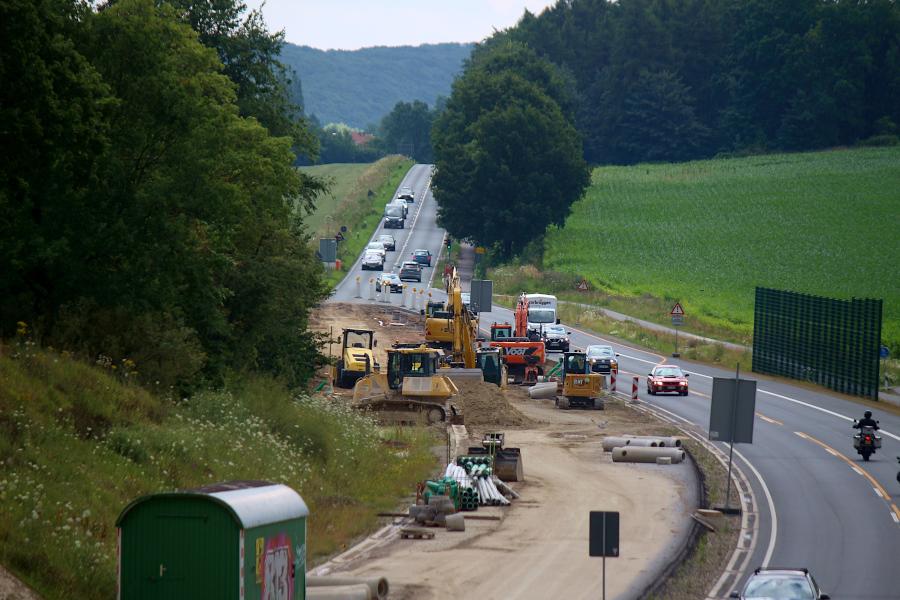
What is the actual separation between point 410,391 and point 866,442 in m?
15.5

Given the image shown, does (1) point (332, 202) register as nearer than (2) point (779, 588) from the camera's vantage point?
No

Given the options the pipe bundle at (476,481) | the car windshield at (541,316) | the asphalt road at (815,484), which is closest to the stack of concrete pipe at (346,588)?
the asphalt road at (815,484)

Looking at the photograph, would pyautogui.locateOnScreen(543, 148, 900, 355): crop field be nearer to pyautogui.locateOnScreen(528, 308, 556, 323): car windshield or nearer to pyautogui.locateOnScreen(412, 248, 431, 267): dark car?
pyautogui.locateOnScreen(412, 248, 431, 267): dark car

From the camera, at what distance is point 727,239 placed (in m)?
128

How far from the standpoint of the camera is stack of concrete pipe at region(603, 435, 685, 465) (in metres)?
42.2

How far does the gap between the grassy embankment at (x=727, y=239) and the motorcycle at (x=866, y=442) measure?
28.8m

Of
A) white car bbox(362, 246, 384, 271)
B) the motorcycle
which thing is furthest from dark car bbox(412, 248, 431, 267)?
the motorcycle

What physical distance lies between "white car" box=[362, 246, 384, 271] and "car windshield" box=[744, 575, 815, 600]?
88689 mm

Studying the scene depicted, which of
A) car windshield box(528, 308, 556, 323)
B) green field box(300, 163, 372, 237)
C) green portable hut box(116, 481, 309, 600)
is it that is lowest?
car windshield box(528, 308, 556, 323)

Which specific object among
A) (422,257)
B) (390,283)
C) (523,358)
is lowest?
(523,358)

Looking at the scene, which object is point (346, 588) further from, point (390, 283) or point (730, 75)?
point (730, 75)

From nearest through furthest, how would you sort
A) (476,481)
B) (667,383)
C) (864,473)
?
(476,481) < (864,473) < (667,383)

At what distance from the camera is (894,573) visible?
28.0 m

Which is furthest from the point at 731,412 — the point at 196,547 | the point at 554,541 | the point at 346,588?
the point at 196,547
